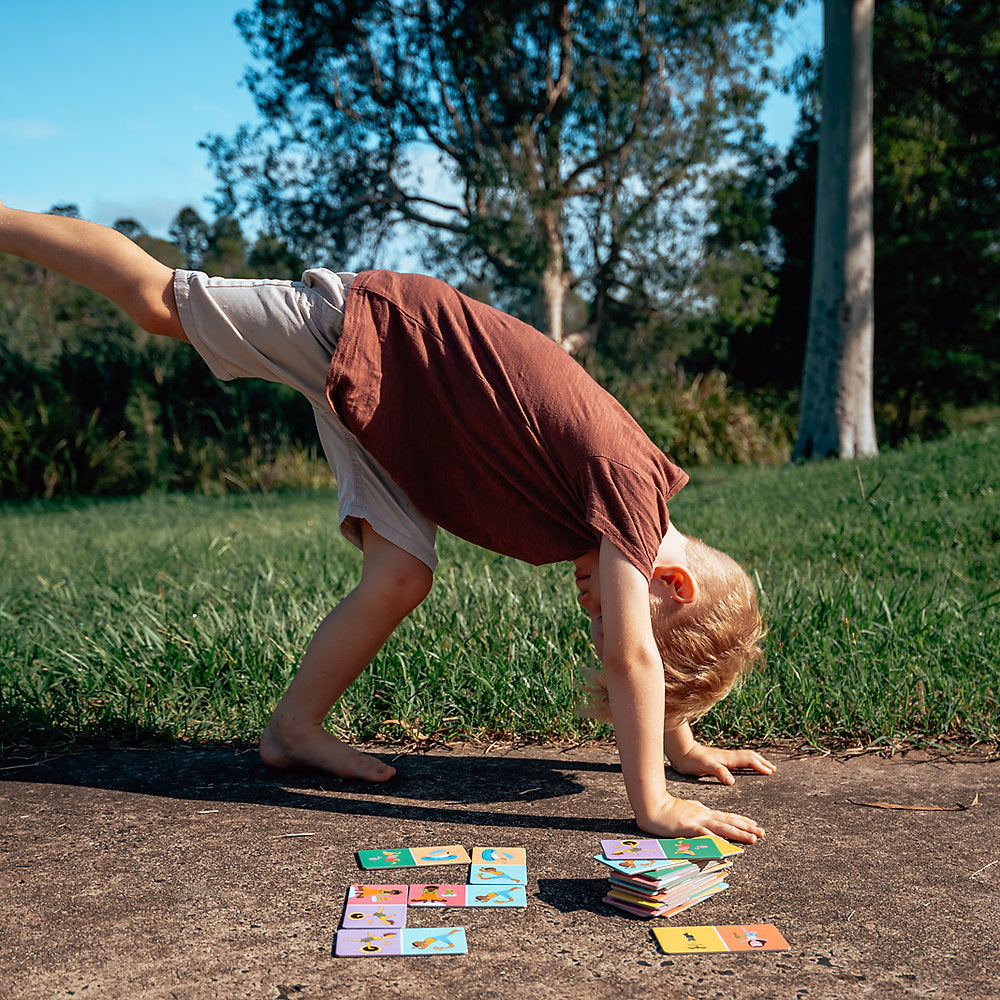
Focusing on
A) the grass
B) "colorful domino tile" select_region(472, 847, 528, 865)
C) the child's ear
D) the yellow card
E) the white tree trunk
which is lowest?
"colorful domino tile" select_region(472, 847, 528, 865)

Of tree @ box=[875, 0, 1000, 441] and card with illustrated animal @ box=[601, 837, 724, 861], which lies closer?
card with illustrated animal @ box=[601, 837, 724, 861]

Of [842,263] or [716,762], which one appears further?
[842,263]

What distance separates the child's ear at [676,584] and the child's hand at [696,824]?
0.45 metres

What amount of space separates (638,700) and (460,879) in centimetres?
51

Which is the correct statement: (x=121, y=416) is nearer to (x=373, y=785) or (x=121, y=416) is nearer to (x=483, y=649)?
(x=483, y=649)

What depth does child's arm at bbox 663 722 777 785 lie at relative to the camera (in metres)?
2.32

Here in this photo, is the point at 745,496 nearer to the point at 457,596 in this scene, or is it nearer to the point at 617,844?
the point at 457,596

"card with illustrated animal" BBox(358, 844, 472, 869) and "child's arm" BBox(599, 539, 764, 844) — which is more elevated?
"child's arm" BBox(599, 539, 764, 844)

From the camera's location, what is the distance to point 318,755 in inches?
92.3

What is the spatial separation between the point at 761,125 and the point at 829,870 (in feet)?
53.7

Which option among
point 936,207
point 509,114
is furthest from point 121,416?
point 936,207

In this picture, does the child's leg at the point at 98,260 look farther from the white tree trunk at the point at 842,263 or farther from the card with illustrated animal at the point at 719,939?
the white tree trunk at the point at 842,263

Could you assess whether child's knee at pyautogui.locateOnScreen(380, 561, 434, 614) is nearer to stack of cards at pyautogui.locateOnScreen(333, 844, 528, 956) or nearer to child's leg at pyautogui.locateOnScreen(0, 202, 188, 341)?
stack of cards at pyautogui.locateOnScreen(333, 844, 528, 956)

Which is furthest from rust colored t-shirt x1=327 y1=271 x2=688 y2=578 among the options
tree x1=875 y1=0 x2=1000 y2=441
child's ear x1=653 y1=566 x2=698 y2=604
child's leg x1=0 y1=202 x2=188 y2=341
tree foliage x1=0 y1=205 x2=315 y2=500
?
tree x1=875 y1=0 x2=1000 y2=441
